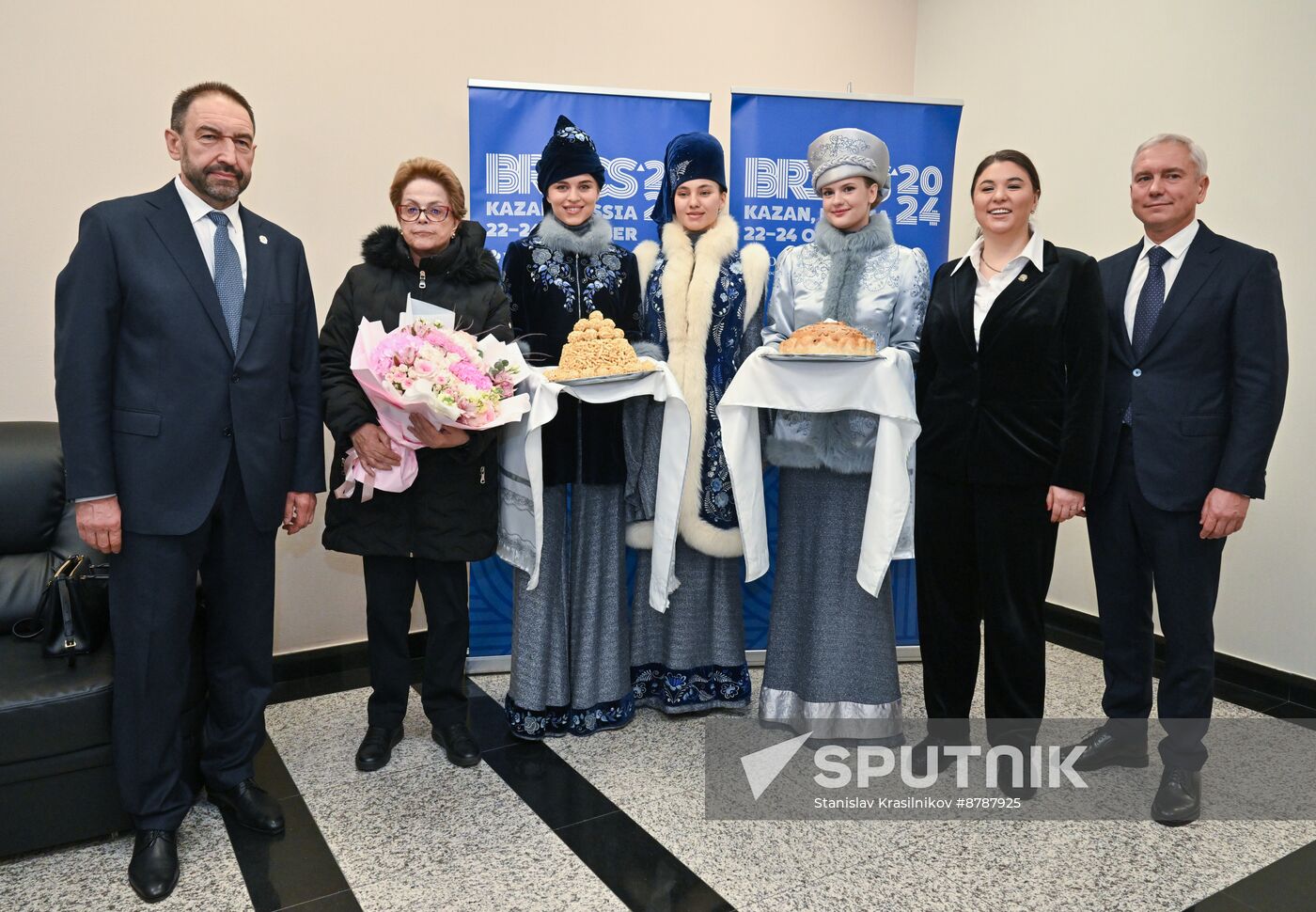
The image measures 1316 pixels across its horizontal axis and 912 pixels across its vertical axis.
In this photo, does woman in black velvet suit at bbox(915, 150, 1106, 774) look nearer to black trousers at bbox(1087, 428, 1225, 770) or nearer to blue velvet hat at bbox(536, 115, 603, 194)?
black trousers at bbox(1087, 428, 1225, 770)

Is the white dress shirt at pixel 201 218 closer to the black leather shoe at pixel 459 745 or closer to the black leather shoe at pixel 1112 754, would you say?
the black leather shoe at pixel 459 745

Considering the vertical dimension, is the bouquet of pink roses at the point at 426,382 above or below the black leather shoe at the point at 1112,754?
above

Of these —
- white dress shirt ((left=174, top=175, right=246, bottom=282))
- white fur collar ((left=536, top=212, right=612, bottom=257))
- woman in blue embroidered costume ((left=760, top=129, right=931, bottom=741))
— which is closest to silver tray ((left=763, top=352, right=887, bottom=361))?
woman in blue embroidered costume ((left=760, top=129, right=931, bottom=741))

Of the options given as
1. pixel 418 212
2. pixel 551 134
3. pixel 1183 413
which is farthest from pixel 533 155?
pixel 1183 413

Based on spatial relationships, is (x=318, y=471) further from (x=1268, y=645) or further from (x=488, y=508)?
(x=1268, y=645)

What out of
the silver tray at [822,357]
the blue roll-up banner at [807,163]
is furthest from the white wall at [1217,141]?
the silver tray at [822,357]

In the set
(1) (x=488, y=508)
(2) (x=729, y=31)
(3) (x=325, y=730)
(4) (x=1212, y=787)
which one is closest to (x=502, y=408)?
(1) (x=488, y=508)

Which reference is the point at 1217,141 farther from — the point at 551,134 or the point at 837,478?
the point at 551,134

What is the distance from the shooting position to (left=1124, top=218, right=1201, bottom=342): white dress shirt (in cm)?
264

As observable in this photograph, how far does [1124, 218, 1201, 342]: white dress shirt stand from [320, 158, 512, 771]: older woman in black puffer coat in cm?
193

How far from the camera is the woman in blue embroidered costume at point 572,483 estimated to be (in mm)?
2932

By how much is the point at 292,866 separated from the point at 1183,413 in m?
2.78

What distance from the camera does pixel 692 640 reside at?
10.5ft

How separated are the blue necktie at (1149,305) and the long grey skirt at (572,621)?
168cm
